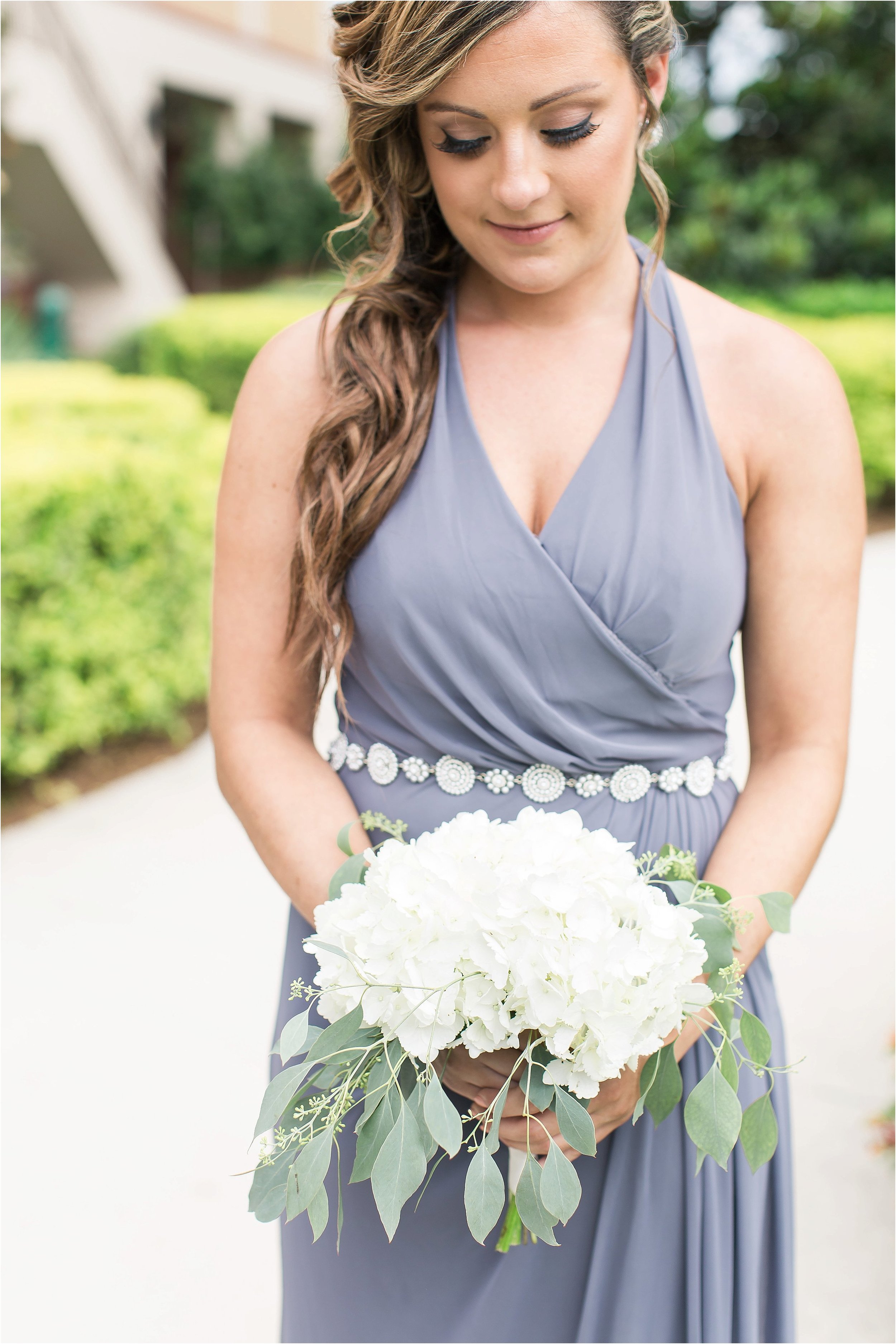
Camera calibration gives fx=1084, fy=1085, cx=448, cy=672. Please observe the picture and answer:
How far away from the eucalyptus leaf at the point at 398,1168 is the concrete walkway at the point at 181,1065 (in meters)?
2.00

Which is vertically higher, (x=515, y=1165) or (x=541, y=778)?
(x=541, y=778)

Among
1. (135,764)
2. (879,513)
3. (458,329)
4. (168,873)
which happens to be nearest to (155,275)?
(879,513)

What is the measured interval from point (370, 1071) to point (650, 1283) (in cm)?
82

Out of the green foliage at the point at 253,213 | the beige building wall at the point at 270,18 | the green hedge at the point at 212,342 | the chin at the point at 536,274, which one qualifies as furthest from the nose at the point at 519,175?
the green foliage at the point at 253,213

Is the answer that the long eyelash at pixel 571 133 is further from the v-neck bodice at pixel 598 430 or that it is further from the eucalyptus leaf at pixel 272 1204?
the eucalyptus leaf at pixel 272 1204

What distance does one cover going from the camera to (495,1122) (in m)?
1.26

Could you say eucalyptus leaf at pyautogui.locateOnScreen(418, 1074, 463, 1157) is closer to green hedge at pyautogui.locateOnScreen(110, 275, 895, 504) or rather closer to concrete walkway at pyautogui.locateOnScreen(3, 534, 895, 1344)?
concrete walkway at pyautogui.locateOnScreen(3, 534, 895, 1344)

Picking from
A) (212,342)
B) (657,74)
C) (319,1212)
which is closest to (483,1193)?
(319,1212)

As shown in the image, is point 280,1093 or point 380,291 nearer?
point 280,1093

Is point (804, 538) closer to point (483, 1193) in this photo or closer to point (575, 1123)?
point (575, 1123)

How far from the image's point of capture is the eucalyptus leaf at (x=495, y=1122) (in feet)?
4.09

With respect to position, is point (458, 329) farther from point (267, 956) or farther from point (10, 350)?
point (10, 350)

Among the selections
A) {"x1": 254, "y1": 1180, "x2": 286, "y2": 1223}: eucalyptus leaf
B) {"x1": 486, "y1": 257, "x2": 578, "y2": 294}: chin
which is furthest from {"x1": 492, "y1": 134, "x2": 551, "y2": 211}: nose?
{"x1": 254, "y1": 1180, "x2": 286, "y2": 1223}: eucalyptus leaf

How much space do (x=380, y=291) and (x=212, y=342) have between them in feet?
40.1
